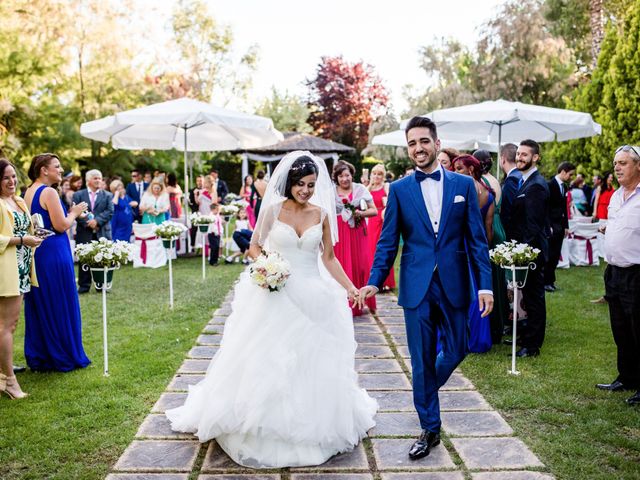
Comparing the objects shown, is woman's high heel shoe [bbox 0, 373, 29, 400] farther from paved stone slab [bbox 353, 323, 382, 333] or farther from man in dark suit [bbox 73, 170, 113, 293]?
man in dark suit [bbox 73, 170, 113, 293]

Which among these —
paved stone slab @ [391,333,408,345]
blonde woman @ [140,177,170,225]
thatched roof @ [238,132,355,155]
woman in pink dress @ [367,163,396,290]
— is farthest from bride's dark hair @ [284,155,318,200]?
thatched roof @ [238,132,355,155]

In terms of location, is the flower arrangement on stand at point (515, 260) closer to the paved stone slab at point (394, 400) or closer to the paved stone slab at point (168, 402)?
the paved stone slab at point (394, 400)

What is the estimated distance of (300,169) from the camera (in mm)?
4398

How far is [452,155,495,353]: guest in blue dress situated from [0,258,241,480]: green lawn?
10.3ft

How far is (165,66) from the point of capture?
112ft

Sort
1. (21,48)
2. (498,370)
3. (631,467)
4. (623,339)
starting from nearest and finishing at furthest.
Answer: (631,467) → (623,339) → (498,370) → (21,48)

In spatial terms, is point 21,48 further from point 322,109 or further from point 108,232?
point 322,109

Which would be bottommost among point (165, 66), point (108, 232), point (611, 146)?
point (108, 232)

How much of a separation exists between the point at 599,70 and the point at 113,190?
13.4 metres

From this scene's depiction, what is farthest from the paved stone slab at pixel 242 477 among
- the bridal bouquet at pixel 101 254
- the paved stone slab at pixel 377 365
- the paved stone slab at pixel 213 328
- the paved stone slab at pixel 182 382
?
the paved stone slab at pixel 213 328

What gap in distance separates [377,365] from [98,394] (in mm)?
2668

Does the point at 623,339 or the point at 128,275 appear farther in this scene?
the point at 128,275

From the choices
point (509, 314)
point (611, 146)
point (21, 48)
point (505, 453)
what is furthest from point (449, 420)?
point (21, 48)

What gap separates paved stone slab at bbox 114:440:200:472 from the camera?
376cm
